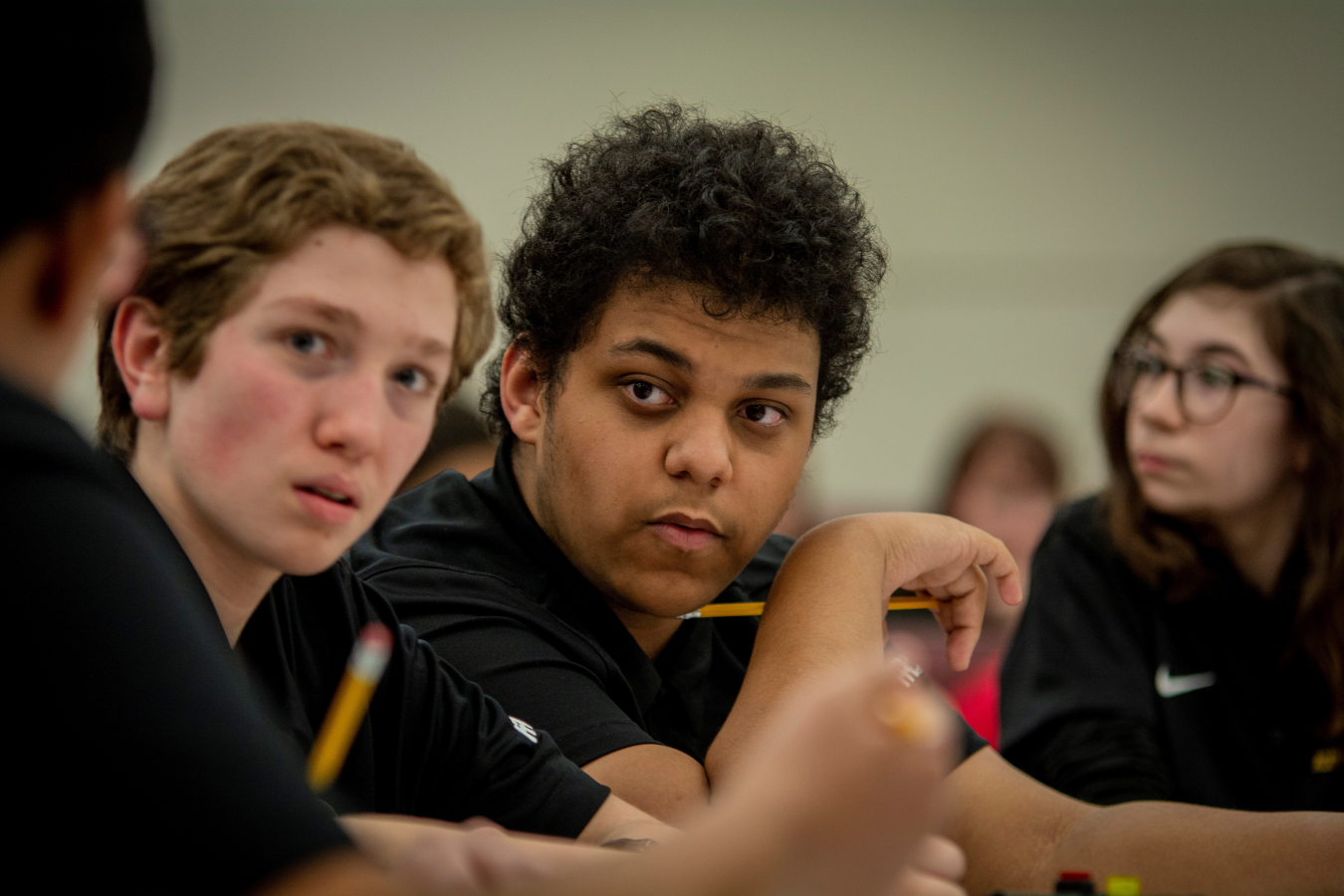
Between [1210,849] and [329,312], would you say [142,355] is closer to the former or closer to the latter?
[329,312]

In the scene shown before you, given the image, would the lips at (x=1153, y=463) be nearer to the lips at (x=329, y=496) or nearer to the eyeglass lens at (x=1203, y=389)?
the eyeglass lens at (x=1203, y=389)

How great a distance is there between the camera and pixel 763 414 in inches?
55.4

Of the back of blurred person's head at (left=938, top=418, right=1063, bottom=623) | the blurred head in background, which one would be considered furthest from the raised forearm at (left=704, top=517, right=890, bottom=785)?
the back of blurred person's head at (left=938, top=418, right=1063, bottom=623)

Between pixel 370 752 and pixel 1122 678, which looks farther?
pixel 1122 678

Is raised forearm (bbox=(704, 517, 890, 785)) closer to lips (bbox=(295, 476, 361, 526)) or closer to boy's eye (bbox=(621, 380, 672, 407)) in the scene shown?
boy's eye (bbox=(621, 380, 672, 407))

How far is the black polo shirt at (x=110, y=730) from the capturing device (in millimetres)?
443

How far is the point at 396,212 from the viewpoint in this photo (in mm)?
935

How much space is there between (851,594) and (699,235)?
44 centimetres

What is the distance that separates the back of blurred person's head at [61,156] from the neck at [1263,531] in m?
1.98

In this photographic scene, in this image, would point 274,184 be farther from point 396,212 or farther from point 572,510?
point 572,510

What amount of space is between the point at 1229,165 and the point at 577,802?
4.96 meters

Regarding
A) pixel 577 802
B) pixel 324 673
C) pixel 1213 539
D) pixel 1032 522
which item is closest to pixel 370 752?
pixel 324 673

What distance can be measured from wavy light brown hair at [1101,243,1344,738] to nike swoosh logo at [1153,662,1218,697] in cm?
13

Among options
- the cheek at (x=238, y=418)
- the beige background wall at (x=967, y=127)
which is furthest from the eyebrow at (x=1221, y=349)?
the beige background wall at (x=967, y=127)
